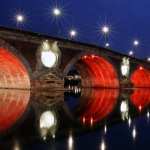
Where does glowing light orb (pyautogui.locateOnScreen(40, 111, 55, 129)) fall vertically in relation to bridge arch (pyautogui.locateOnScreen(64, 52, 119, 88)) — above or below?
below

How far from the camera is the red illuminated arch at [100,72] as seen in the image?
69.3 meters

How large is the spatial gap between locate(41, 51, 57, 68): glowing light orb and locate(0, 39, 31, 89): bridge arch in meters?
2.66

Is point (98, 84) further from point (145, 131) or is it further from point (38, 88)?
point (145, 131)

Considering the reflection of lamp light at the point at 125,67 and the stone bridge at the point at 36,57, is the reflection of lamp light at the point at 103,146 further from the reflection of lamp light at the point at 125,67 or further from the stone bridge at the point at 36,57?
the reflection of lamp light at the point at 125,67

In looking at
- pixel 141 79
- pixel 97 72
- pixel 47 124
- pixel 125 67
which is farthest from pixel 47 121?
pixel 141 79

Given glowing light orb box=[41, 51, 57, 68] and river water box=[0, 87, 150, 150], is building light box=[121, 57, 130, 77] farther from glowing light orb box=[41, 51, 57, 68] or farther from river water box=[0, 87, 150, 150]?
river water box=[0, 87, 150, 150]

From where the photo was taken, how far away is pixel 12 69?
50938 mm

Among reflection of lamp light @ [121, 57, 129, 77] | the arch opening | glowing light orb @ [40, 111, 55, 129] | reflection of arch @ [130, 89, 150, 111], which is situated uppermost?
reflection of lamp light @ [121, 57, 129, 77]

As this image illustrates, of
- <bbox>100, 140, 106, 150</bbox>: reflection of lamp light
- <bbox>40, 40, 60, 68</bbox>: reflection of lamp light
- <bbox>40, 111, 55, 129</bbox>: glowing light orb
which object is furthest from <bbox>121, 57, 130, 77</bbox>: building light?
<bbox>100, 140, 106, 150</bbox>: reflection of lamp light

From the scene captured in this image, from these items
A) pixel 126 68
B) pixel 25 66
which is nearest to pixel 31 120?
pixel 25 66

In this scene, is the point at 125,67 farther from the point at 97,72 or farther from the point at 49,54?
the point at 49,54

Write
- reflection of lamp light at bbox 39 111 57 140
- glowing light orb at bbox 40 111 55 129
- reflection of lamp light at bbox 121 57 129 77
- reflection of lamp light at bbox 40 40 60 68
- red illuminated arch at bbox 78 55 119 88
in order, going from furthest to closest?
reflection of lamp light at bbox 121 57 129 77 < red illuminated arch at bbox 78 55 119 88 < reflection of lamp light at bbox 40 40 60 68 < glowing light orb at bbox 40 111 55 129 < reflection of lamp light at bbox 39 111 57 140

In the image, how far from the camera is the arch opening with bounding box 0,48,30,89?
47575 mm

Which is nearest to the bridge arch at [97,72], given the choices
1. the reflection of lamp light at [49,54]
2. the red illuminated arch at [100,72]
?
the red illuminated arch at [100,72]
